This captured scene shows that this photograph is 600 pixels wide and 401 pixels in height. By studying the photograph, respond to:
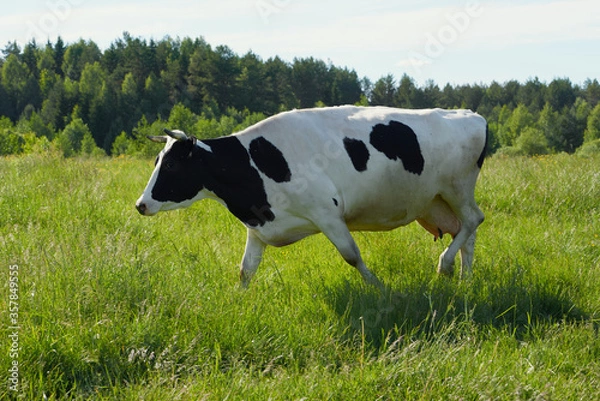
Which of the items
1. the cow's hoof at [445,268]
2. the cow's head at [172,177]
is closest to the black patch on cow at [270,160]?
the cow's head at [172,177]

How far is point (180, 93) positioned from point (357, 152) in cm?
10706

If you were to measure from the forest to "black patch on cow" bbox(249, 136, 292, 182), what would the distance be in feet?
253

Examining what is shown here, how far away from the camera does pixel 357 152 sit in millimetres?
5824

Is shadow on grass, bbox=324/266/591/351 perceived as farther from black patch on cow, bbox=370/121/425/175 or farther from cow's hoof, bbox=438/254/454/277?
black patch on cow, bbox=370/121/425/175

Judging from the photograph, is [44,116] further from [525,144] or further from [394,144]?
[394,144]

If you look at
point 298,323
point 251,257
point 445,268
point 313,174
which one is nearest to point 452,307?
point 298,323

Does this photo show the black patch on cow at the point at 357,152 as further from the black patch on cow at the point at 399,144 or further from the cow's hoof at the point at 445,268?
the cow's hoof at the point at 445,268

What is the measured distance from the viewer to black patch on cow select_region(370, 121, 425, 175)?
5973 millimetres

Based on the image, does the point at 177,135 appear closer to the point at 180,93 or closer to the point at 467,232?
the point at 467,232

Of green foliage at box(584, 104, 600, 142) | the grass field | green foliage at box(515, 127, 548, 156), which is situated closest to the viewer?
the grass field

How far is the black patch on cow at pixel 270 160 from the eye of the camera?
5.62 meters

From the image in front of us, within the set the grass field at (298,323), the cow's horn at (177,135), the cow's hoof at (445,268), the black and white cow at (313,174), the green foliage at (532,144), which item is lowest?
the green foliage at (532,144)

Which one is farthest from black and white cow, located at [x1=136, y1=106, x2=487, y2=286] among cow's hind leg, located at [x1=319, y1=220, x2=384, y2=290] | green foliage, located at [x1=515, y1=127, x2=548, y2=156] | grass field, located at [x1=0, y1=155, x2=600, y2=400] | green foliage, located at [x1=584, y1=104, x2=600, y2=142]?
green foliage, located at [x1=584, y1=104, x2=600, y2=142]

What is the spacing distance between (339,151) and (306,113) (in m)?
0.51
